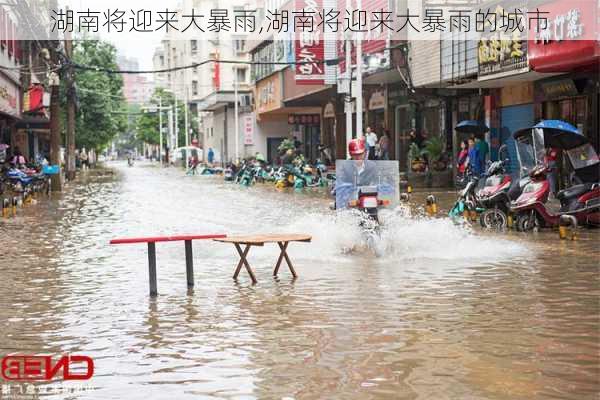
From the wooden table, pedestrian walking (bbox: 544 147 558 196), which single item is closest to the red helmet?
the wooden table

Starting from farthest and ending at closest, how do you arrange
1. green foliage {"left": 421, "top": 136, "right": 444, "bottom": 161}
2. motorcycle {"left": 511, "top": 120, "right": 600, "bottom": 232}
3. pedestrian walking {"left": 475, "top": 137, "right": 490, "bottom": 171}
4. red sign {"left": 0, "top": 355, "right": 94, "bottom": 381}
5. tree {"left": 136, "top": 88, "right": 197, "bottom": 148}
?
1. tree {"left": 136, "top": 88, "right": 197, "bottom": 148}
2. green foliage {"left": 421, "top": 136, "right": 444, "bottom": 161}
3. pedestrian walking {"left": 475, "top": 137, "right": 490, "bottom": 171}
4. motorcycle {"left": 511, "top": 120, "right": 600, "bottom": 232}
5. red sign {"left": 0, "top": 355, "right": 94, "bottom": 381}

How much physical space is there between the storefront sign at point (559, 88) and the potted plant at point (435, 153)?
731cm

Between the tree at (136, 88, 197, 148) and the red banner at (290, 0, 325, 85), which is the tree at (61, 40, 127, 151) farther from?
the tree at (136, 88, 197, 148)

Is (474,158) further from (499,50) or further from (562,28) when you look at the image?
(562,28)

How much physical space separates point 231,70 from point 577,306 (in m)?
99.0

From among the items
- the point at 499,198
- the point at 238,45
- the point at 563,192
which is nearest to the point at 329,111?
the point at 499,198

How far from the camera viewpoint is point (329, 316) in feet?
30.4

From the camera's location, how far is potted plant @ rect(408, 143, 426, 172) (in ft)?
114

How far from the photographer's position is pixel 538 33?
2261 cm

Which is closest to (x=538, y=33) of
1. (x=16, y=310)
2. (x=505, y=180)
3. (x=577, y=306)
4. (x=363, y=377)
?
(x=505, y=180)

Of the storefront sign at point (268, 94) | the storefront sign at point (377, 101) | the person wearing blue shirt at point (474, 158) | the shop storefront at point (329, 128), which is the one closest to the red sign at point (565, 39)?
the person wearing blue shirt at point (474, 158)

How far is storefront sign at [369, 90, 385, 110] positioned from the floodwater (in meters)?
26.0

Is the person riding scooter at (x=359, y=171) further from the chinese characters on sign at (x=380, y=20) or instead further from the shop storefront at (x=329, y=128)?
the shop storefront at (x=329, y=128)

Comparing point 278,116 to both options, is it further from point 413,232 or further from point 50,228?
point 413,232
